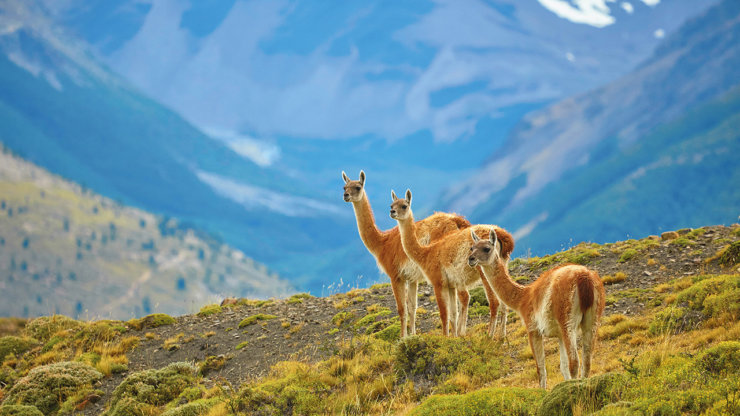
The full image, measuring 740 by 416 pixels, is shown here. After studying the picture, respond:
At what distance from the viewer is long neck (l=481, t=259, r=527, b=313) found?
980 cm

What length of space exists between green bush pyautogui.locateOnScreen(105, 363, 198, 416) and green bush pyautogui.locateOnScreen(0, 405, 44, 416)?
74.2 inches

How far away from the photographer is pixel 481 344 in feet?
38.3

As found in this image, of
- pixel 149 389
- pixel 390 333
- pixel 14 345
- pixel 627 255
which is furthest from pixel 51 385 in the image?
pixel 627 255

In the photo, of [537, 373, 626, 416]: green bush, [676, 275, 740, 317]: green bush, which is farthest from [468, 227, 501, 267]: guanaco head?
[676, 275, 740, 317]: green bush

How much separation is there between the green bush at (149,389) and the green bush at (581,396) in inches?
364

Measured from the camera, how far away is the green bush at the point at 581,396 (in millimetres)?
7066

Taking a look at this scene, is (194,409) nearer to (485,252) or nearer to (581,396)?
(485,252)

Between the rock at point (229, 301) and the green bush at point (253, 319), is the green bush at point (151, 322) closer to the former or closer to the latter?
the rock at point (229, 301)

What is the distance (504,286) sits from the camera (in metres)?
10.0

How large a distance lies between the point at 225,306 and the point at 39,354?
603 cm

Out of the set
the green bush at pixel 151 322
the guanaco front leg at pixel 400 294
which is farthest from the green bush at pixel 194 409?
the green bush at pixel 151 322

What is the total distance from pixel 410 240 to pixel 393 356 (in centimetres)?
275

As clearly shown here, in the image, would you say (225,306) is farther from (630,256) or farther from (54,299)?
(54,299)

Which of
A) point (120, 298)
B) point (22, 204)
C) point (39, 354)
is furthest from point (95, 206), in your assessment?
point (39, 354)
